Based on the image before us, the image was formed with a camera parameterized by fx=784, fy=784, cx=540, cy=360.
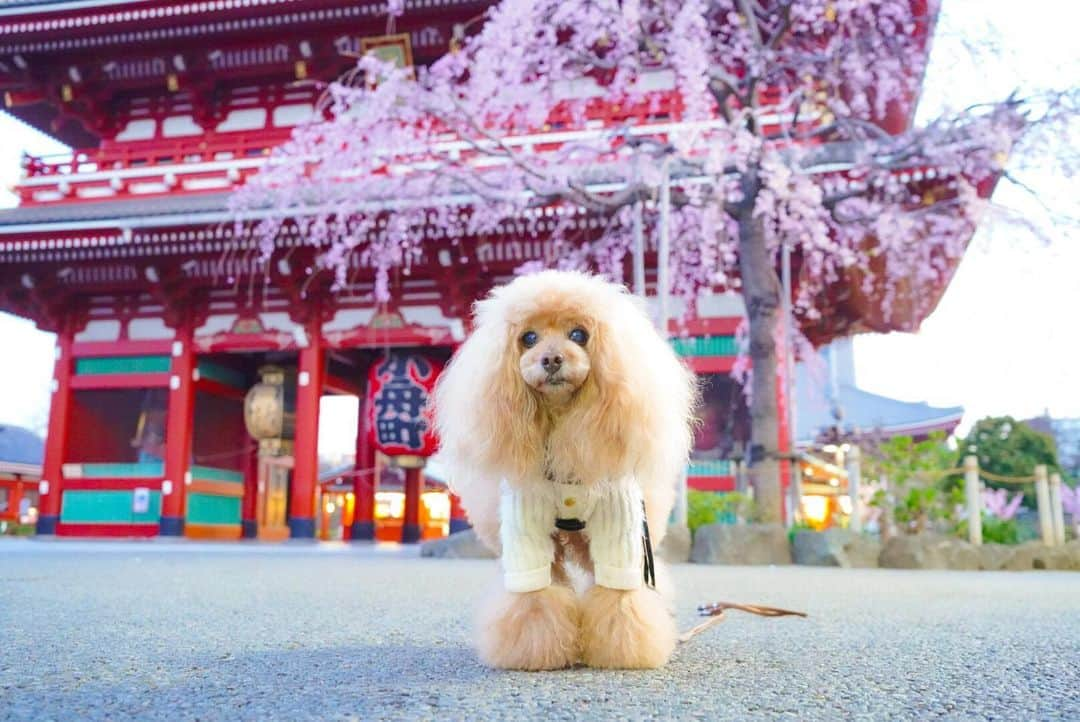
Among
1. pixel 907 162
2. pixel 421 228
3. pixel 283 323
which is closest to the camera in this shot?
A: pixel 907 162

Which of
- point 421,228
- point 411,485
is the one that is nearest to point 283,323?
point 421,228

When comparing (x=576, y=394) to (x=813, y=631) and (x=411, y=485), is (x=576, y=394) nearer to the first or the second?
(x=813, y=631)

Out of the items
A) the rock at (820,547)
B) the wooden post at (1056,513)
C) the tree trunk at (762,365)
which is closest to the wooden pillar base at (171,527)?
the tree trunk at (762,365)

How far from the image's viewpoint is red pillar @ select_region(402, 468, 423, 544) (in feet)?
46.4

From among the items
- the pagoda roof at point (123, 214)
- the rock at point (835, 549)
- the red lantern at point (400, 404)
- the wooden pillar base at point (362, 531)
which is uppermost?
the pagoda roof at point (123, 214)

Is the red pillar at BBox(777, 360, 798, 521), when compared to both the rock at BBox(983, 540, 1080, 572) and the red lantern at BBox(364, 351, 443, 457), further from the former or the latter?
the red lantern at BBox(364, 351, 443, 457)

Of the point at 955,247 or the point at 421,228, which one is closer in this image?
the point at 955,247

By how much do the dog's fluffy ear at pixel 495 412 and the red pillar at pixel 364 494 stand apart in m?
12.0

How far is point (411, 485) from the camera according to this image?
14.1m

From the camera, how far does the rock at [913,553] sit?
24.2 feet

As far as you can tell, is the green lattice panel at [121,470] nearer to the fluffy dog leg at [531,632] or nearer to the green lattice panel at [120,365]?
the green lattice panel at [120,365]

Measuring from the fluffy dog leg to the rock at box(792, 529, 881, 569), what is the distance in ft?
19.4

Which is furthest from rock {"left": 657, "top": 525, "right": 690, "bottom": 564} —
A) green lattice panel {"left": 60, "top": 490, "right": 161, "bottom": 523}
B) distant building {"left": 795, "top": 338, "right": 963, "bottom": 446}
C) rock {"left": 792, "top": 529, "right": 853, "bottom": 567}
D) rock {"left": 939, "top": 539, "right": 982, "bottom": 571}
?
green lattice panel {"left": 60, "top": 490, "right": 161, "bottom": 523}

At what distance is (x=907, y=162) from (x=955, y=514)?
12.8ft
